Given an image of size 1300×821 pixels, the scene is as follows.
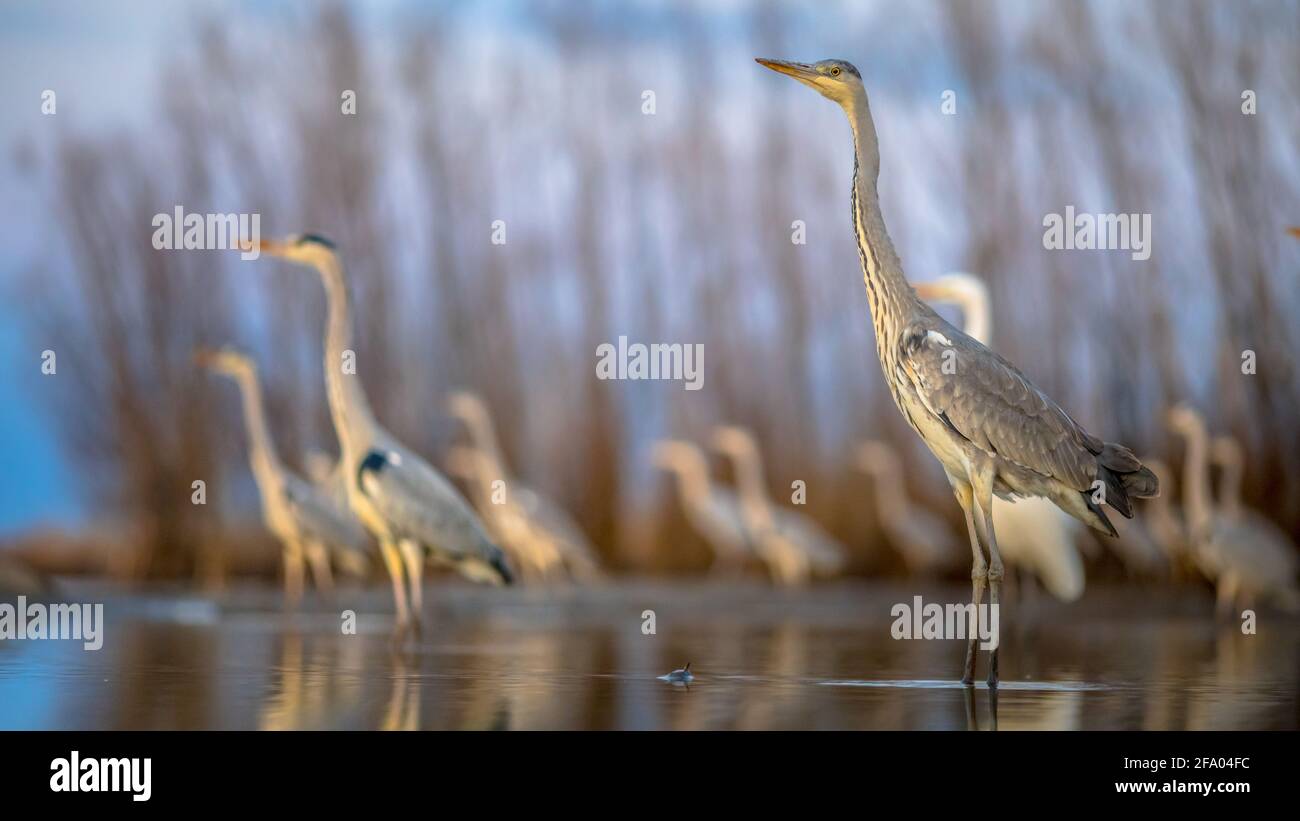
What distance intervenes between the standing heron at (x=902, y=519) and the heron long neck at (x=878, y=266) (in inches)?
356

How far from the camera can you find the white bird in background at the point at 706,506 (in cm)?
1694

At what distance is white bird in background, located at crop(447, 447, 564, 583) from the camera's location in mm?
15562

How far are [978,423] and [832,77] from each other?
1.71 m

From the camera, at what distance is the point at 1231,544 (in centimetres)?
1230

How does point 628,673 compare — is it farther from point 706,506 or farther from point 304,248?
point 706,506

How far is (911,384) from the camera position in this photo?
6.73 m

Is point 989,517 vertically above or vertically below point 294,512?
above

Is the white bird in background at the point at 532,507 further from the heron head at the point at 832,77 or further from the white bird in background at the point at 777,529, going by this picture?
the heron head at the point at 832,77

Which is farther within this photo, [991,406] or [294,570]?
[294,570]

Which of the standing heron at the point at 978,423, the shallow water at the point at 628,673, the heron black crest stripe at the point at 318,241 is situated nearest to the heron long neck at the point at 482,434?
the shallow water at the point at 628,673

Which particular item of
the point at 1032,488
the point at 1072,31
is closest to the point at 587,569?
the point at 1072,31

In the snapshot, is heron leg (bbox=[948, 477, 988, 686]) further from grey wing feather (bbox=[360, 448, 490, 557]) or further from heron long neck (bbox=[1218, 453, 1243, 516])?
heron long neck (bbox=[1218, 453, 1243, 516])

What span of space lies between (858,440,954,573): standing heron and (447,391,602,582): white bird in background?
2.95 metres

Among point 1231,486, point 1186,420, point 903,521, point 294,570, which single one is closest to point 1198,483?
point 1231,486
